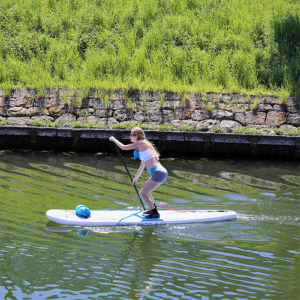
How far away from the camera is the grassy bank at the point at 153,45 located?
54.7ft

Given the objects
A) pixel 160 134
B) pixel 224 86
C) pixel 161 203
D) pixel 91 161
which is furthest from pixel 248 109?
pixel 161 203

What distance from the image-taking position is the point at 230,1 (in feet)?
67.4

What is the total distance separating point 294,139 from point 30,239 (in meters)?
8.03

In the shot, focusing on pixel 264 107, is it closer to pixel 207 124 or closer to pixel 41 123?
pixel 207 124

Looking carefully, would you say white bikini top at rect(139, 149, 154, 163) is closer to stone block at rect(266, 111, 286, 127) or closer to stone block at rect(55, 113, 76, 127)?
stone block at rect(55, 113, 76, 127)

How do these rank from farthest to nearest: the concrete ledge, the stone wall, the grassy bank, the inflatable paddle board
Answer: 1. the grassy bank
2. the stone wall
3. the concrete ledge
4. the inflatable paddle board

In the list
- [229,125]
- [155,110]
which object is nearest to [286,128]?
[229,125]

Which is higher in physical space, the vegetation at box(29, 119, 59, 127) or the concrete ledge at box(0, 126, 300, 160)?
the vegetation at box(29, 119, 59, 127)

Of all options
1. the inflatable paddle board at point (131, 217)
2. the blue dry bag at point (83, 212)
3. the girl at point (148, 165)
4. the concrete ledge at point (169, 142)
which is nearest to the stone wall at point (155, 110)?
the concrete ledge at point (169, 142)

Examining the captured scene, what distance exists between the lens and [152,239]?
841cm

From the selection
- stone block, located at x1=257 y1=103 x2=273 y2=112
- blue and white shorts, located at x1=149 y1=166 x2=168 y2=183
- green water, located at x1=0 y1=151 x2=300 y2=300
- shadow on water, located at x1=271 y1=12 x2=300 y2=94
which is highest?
shadow on water, located at x1=271 y1=12 x2=300 y2=94

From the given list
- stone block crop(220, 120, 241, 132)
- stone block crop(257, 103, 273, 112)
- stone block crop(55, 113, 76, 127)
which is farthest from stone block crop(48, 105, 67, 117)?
stone block crop(257, 103, 273, 112)

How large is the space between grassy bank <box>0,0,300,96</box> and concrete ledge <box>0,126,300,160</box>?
2355 millimetres

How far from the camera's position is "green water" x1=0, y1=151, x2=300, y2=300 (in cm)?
654
